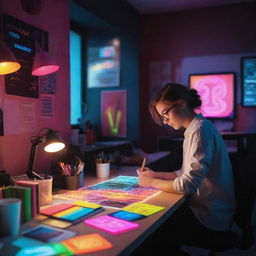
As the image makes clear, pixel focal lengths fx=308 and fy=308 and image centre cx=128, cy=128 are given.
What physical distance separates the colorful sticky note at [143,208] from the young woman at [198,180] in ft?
0.68

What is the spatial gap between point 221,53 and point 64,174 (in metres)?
2.46

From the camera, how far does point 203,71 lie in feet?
11.4

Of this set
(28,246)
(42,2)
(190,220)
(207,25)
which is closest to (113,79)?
(207,25)

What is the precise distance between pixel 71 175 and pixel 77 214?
492 mm

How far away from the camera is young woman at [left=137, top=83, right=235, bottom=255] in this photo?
1.44 meters

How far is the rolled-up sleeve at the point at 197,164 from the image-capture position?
142 centimetres

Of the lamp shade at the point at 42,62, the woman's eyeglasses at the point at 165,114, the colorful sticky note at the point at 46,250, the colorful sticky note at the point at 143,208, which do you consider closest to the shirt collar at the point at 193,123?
the woman's eyeglasses at the point at 165,114

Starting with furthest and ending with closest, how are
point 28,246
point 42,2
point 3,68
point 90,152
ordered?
point 90,152, point 42,2, point 3,68, point 28,246

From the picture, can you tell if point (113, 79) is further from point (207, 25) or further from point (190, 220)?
point (190, 220)

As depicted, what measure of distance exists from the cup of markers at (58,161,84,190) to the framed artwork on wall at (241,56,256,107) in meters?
2.29

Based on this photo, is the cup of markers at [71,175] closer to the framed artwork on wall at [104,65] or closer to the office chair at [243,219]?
the office chair at [243,219]

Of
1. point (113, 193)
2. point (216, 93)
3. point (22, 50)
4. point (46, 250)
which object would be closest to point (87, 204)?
point (113, 193)

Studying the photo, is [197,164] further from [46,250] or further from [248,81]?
[248,81]

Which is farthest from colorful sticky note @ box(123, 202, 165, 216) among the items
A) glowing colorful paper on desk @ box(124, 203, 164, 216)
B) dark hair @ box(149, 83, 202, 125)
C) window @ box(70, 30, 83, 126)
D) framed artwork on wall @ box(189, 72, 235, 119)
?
framed artwork on wall @ box(189, 72, 235, 119)
